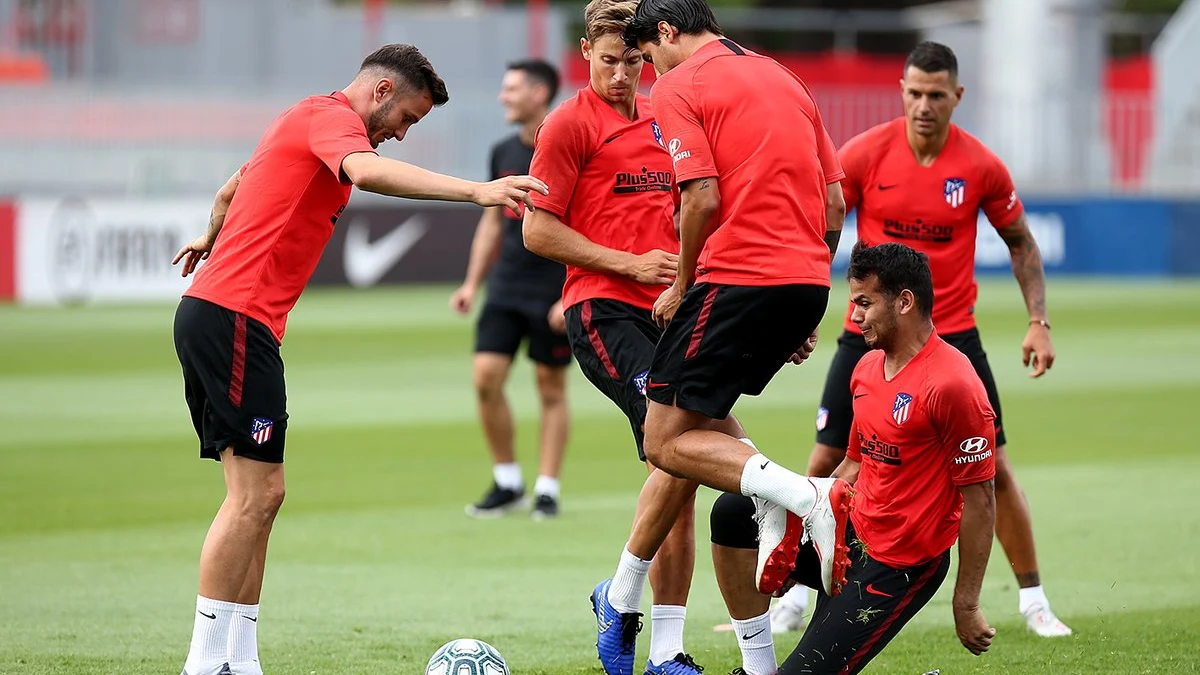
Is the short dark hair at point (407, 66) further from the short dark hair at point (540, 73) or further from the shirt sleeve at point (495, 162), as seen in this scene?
the shirt sleeve at point (495, 162)

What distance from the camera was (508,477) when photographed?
10.8m

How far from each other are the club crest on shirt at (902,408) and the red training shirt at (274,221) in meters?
2.14

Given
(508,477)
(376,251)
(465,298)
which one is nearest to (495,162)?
(465,298)

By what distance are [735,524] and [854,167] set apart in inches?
97.0

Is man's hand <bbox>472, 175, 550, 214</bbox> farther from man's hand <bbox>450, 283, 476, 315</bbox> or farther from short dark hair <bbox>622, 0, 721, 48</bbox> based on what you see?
man's hand <bbox>450, 283, 476, 315</bbox>

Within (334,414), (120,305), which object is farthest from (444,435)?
(120,305)

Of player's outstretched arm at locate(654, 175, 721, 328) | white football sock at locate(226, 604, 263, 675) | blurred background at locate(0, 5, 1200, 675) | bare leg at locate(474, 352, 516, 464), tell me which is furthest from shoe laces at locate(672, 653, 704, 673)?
bare leg at locate(474, 352, 516, 464)

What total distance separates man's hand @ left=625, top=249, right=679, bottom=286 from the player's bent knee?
863 mm

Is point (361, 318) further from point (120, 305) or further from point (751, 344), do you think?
point (751, 344)

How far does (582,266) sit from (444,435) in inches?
298

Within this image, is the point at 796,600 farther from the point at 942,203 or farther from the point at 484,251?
the point at 484,251

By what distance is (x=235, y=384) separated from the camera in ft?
19.9

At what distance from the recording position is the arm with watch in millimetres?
7824

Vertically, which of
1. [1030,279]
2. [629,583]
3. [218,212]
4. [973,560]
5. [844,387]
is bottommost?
[629,583]
